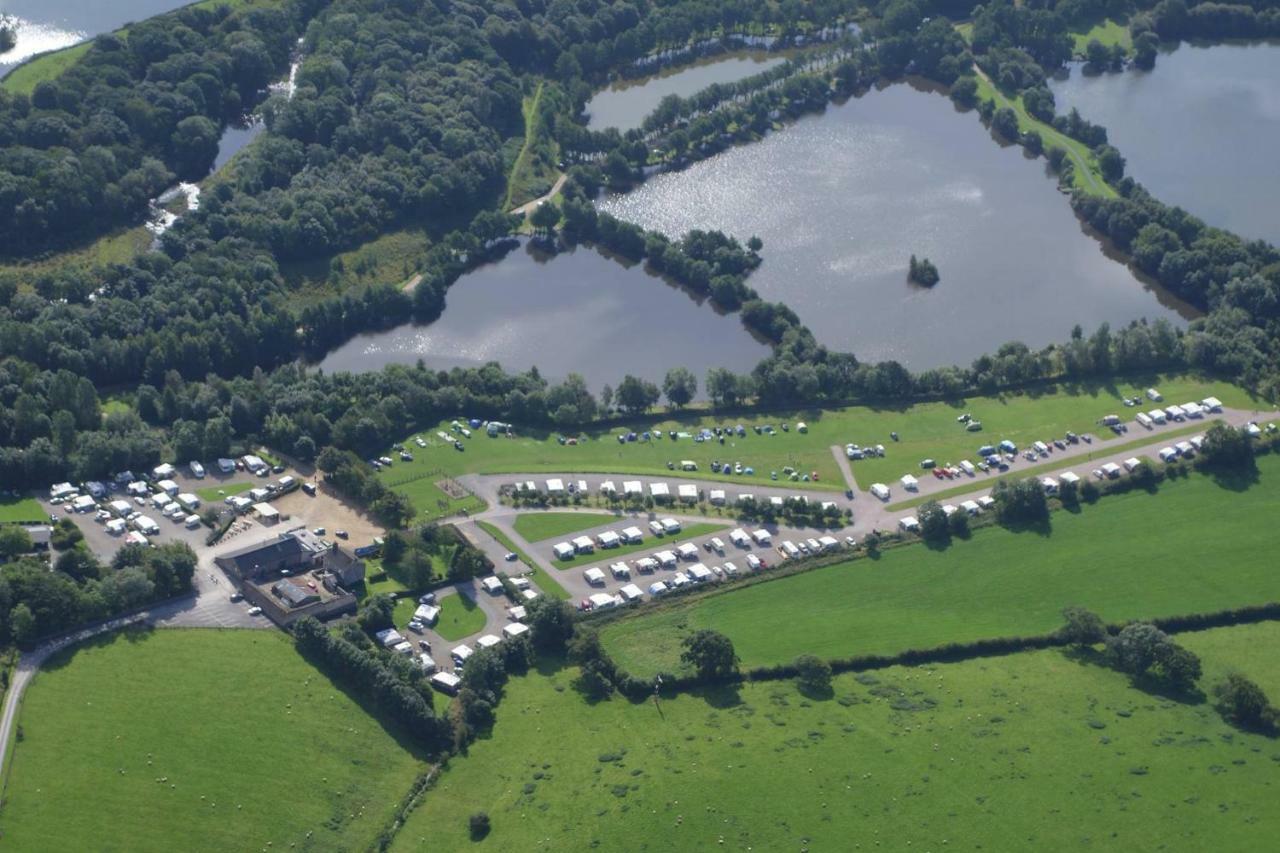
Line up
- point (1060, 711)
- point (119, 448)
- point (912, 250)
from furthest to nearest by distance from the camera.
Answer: point (912, 250)
point (119, 448)
point (1060, 711)

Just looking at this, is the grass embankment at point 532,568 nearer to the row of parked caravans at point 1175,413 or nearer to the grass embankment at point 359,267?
the grass embankment at point 359,267

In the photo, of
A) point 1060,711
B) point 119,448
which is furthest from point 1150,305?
point 119,448

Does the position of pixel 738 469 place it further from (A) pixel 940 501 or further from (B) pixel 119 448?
(B) pixel 119 448

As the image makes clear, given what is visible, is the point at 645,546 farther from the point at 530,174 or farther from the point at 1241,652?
the point at 530,174

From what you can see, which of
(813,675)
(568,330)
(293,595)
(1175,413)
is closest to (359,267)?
(568,330)

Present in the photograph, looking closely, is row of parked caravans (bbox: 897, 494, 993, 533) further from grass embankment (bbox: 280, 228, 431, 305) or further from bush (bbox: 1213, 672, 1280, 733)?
grass embankment (bbox: 280, 228, 431, 305)

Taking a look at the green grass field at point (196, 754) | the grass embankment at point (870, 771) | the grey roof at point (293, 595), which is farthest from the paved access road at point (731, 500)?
the green grass field at point (196, 754)
